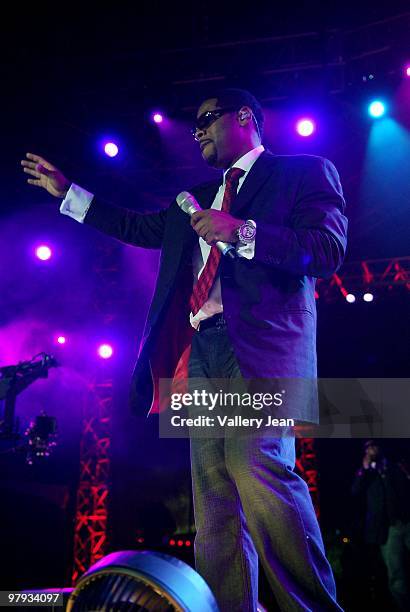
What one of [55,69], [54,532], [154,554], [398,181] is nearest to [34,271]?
[55,69]

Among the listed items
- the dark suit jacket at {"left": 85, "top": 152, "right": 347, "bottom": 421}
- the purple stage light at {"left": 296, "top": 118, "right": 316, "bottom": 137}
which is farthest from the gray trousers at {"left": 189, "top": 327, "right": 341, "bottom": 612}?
the purple stage light at {"left": 296, "top": 118, "right": 316, "bottom": 137}

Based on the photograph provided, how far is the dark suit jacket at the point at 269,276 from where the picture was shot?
1918 millimetres

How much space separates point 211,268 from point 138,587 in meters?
1.28

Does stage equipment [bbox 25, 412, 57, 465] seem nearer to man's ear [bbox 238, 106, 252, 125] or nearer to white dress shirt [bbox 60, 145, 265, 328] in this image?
white dress shirt [bbox 60, 145, 265, 328]

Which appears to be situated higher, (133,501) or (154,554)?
(133,501)

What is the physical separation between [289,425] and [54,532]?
6413 mm

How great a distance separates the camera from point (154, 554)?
1085 millimetres

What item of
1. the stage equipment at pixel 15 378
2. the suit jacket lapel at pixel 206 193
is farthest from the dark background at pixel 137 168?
the suit jacket lapel at pixel 206 193

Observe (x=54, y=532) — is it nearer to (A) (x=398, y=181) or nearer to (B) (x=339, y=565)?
(B) (x=339, y=565)

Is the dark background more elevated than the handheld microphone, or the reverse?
the dark background

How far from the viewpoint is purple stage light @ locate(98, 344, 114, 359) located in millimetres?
8148

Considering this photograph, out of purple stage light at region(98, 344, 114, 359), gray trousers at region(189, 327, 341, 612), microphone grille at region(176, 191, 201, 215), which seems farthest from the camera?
purple stage light at region(98, 344, 114, 359)

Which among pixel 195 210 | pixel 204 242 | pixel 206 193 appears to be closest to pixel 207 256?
pixel 204 242

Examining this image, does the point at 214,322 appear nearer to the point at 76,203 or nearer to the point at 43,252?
the point at 76,203
